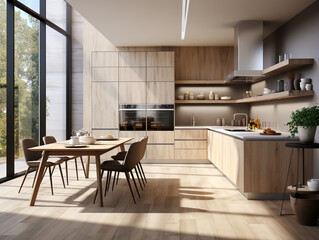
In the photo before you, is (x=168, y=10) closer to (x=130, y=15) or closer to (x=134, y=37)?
(x=130, y=15)

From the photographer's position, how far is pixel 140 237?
9.36ft

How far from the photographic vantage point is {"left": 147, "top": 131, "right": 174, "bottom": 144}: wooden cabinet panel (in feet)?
23.5

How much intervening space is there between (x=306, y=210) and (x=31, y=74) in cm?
527

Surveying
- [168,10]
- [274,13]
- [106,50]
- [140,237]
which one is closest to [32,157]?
[140,237]

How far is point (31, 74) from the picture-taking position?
20.1 ft

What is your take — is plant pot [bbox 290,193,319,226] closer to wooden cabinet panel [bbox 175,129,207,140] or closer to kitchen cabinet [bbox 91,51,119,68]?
wooden cabinet panel [bbox 175,129,207,140]

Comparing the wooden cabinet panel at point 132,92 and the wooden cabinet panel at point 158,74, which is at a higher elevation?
the wooden cabinet panel at point 158,74

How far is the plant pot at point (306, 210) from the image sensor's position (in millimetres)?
3139

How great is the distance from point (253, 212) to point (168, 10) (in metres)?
3.18

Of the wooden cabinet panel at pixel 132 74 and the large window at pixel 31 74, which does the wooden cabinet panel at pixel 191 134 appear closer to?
the wooden cabinet panel at pixel 132 74

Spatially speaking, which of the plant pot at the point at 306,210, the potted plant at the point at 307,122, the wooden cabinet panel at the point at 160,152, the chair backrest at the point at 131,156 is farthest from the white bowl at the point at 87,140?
the wooden cabinet panel at the point at 160,152

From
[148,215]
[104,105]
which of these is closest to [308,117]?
[148,215]

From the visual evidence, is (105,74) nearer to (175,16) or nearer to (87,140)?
(175,16)

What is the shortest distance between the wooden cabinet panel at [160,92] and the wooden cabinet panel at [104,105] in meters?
0.78
